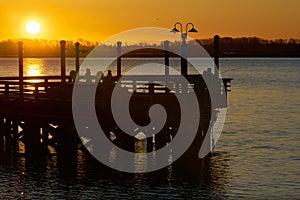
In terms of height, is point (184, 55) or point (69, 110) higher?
point (184, 55)

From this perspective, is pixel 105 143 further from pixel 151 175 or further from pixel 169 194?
pixel 169 194

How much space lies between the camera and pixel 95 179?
28.7 m

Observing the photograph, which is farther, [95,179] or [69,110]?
[69,110]

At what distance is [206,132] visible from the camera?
1462 inches

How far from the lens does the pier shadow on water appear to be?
26269mm

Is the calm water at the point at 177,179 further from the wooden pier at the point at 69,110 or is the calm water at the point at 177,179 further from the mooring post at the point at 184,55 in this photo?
the mooring post at the point at 184,55

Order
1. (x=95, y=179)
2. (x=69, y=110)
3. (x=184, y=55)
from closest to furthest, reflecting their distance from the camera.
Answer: (x=95, y=179), (x=69, y=110), (x=184, y=55)

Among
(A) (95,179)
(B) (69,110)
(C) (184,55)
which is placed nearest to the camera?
(A) (95,179)

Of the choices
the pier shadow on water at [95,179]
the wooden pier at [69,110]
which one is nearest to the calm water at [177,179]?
the pier shadow on water at [95,179]

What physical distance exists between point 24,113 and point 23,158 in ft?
6.58

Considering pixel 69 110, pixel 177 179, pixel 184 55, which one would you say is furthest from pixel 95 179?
pixel 184 55

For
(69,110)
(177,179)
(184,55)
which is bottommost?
(177,179)

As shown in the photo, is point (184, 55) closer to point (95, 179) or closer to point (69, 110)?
point (69, 110)

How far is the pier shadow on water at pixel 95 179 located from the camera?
86.2 feet
